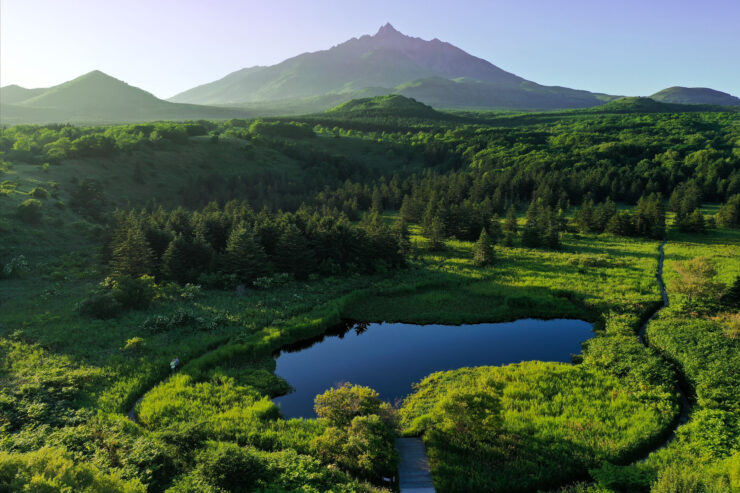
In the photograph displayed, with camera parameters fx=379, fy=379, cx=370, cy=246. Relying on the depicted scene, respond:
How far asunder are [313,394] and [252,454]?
39.6 feet

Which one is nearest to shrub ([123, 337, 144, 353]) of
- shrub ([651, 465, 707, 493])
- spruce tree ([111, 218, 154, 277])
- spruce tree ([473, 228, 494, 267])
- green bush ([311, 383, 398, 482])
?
spruce tree ([111, 218, 154, 277])

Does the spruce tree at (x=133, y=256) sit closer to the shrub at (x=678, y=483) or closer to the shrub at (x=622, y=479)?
the shrub at (x=622, y=479)

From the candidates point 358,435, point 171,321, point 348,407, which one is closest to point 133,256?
point 171,321

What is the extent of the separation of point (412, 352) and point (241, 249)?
31.7 metres

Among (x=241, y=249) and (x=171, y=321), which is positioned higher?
(x=241, y=249)

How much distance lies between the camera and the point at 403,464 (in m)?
25.2

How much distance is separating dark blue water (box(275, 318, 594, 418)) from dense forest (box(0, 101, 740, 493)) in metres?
1.82

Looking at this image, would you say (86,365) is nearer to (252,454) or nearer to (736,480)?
(252,454)

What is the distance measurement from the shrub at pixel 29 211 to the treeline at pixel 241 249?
18988 millimetres

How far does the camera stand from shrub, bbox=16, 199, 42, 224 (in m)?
71.1

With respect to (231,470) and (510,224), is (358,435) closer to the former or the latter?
(231,470)

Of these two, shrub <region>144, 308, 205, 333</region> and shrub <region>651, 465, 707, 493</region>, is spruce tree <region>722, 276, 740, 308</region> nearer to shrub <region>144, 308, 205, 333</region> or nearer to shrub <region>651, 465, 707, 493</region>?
shrub <region>651, 465, 707, 493</region>

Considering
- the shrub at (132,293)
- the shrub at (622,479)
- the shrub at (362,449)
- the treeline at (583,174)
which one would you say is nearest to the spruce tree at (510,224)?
the treeline at (583,174)

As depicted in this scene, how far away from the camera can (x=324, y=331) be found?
47.9m
